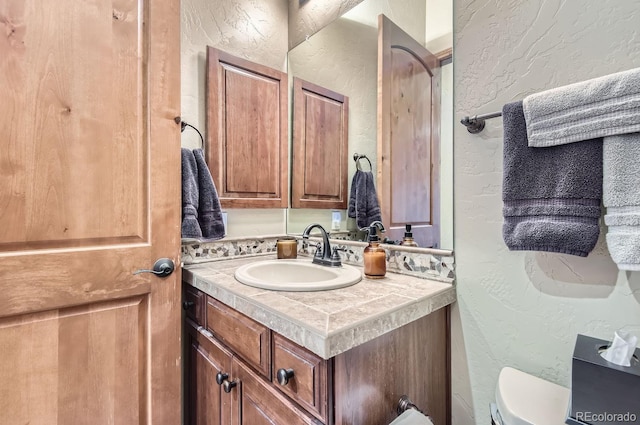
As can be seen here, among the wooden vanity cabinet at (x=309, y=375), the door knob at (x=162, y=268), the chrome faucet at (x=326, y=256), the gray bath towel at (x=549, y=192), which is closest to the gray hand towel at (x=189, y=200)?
the door knob at (x=162, y=268)

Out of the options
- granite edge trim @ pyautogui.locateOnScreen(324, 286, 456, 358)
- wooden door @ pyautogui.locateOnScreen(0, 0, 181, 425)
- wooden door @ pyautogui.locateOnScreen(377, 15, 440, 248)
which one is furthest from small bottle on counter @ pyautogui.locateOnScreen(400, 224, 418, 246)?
wooden door @ pyautogui.locateOnScreen(0, 0, 181, 425)

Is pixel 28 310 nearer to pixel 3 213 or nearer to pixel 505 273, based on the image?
pixel 3 213

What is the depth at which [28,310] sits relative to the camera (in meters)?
0.87

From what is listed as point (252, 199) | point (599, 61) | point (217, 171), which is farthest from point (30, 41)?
point (599, 61)

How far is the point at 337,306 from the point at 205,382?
704 millimetres

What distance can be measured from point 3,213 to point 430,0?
1.46m

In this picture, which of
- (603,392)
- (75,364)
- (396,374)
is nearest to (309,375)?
(396,374)

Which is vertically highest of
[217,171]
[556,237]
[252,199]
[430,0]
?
[430,0]

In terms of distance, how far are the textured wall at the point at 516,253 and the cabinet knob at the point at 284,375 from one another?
0.56 m

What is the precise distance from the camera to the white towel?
734 mm

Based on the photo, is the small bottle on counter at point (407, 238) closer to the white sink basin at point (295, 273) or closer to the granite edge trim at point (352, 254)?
the granite edge trim at point (352, 254)

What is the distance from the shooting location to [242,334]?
0.89 metres

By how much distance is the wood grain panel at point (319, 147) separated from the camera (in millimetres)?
1513

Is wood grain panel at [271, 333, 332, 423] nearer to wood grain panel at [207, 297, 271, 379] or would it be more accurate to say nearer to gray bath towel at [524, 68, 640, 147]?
wood grain panel at [207, 297, 271, 379]
